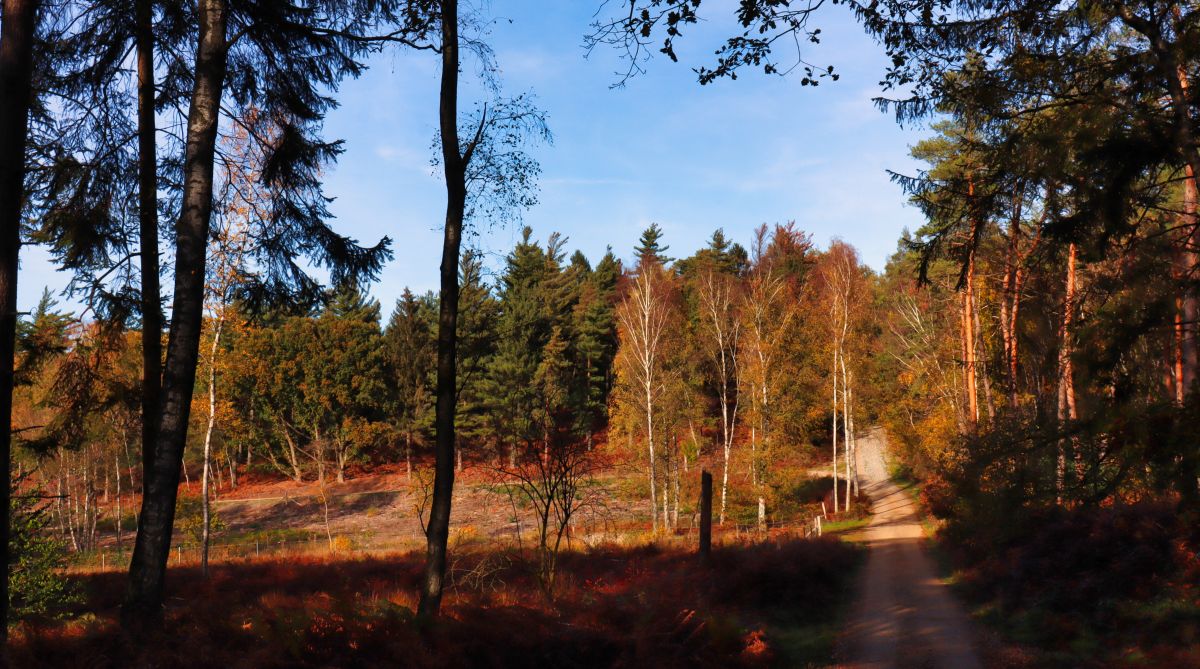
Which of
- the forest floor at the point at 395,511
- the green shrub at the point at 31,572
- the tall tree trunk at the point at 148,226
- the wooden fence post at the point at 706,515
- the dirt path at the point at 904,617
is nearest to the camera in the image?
the tall tree trunk at the point at 148,226

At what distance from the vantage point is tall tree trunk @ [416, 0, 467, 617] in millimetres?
8516

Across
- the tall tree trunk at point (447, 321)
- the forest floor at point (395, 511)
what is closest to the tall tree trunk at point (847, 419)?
the forest floor at point (395, 511)

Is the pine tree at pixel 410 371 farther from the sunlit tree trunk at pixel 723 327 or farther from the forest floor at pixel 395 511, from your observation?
the sunlit tree trunk at pixel 723 327

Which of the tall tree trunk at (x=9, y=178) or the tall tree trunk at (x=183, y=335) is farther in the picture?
the tall tree trunk at (x=183, y=335)

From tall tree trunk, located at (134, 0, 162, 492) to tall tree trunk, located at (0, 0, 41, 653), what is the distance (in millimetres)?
1778

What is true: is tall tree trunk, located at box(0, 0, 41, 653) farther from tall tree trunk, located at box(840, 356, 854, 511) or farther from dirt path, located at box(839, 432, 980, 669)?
tall tree trunk, located at box(840, 356, 854, 511)

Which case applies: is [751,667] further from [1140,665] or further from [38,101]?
[38,101]

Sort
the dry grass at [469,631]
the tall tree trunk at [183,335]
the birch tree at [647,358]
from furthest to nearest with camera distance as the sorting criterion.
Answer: the birch tree at [647,358] → the tall tree trunk at [183,335] → the dry grass at [469,631]

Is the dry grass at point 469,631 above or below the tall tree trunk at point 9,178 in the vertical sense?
below

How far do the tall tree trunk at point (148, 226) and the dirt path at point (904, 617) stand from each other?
30.5 ft

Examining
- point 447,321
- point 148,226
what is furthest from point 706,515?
point 148,226

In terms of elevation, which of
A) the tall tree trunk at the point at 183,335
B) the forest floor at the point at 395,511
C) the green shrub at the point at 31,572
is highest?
the tall tree trunk at the point at 183,335

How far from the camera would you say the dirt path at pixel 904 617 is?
1070 centimetres

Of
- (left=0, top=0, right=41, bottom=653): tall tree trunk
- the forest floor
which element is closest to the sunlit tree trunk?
the forest floor
